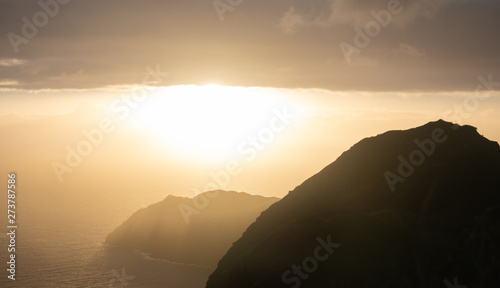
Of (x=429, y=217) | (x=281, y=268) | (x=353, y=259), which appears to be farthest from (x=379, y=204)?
(x=281, y=268)

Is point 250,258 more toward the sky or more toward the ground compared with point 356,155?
more toward the ground

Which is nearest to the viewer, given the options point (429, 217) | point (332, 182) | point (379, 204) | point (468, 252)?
point (468, 252)

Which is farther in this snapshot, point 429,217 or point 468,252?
point 429,217

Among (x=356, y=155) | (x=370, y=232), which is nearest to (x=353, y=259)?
(x=370, y=232)

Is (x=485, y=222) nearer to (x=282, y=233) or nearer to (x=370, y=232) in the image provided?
(x=370, y=232)

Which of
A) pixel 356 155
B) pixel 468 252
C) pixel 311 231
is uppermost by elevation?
pixel 356 155

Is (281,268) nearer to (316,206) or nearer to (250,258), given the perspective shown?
(250,258)

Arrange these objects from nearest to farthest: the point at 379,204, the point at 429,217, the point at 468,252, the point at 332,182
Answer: the point at 468,252
the point at 429,217
the point at 379,204
the point at 332,182
